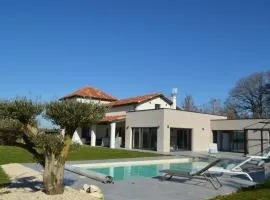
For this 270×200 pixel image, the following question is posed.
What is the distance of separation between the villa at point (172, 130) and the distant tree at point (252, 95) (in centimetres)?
2737

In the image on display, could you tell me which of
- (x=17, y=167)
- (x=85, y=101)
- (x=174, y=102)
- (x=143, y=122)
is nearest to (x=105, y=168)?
(x=17, y=167)

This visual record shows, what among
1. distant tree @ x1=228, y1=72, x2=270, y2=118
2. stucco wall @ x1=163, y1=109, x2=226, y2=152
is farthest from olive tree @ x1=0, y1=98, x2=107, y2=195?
distant tree @ x1=228, y1=72, x2=270, y2=118

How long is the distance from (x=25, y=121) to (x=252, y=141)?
2710 cm

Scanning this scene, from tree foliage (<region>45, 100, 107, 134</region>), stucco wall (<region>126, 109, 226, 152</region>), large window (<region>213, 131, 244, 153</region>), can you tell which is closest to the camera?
tree foliage (<region>45, 100, 107, 134</region>)

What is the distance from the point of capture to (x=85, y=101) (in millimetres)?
9898

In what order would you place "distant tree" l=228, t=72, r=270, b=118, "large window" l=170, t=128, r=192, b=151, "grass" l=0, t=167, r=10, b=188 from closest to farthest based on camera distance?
"grass" l=0, t=167, r=10, b=188, "large window" l=170, t=128, r=192, b=151, "distant tree" l=228, t=72, r=270, b=118

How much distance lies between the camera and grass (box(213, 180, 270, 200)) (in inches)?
405

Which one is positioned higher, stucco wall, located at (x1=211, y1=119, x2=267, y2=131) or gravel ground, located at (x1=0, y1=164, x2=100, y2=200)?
stucco wall, located at (x1=211, y1=119, x2=267, y2=131)

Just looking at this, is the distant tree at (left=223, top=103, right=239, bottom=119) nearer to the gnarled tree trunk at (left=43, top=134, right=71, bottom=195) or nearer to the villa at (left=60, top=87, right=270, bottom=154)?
the villa at (left=60, top=87, right=270, bottom=154)

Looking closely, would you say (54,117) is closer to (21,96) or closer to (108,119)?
(21,96)

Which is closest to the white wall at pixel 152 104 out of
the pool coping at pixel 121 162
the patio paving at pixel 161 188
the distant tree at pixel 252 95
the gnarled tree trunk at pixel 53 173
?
the pool coping at pixel 121 162

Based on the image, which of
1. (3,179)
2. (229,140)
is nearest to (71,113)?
(3,179)

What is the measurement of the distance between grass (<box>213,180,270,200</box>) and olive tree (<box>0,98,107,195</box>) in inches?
185

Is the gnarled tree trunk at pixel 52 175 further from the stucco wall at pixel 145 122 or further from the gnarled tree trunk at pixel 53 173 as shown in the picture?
the stucco wall at pixel 145 122
